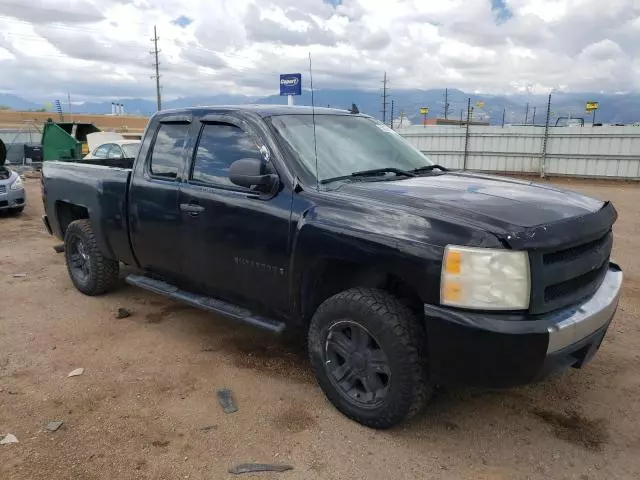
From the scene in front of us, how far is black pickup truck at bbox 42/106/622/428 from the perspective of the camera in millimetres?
2592

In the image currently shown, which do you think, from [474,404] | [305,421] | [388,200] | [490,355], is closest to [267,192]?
[388,200]

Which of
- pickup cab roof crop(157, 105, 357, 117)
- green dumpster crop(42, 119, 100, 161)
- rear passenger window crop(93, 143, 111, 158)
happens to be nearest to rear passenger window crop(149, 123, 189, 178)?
pickup cab roof crop(157, 105, 357, 117)

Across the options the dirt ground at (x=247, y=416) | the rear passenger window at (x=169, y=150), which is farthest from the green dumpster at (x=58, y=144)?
the rear passenger window at (x=169, y=150)

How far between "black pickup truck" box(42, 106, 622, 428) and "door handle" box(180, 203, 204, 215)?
12 mm

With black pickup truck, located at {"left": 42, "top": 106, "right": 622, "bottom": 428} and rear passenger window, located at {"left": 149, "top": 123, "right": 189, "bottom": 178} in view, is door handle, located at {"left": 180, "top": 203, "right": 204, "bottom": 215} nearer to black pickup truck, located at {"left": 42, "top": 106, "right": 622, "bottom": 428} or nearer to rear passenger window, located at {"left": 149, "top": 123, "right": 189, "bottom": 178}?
black pickup truck, located at {"left": 42, "top": 106, "right": 622, "bottom": 428}

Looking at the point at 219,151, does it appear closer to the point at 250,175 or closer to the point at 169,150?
the point at 169,150

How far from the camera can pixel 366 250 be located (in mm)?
2885

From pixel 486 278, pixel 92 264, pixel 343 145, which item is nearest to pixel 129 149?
pixel 92 264

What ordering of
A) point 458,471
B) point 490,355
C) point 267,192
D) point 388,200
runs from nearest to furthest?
point 490,355 → point 458,471 → point 388,200 → point 267,192

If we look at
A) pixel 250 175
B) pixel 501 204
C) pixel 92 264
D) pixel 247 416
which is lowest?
pixel 247 416

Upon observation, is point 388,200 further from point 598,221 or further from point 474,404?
point 474,404

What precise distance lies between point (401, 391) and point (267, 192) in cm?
148

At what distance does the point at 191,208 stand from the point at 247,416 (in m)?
1.55

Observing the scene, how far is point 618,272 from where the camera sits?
3.49 meters
